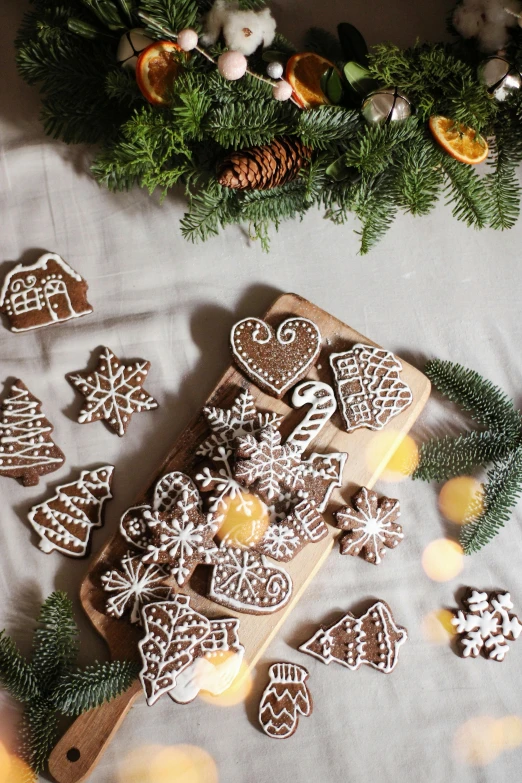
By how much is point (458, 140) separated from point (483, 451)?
636 mm

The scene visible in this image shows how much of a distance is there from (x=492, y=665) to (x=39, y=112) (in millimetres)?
1589

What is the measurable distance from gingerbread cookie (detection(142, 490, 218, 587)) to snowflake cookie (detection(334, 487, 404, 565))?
0.93 feet

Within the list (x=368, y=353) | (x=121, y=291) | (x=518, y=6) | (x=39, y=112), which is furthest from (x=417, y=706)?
(x=39, y=112)

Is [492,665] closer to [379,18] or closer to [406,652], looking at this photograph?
[406,652]

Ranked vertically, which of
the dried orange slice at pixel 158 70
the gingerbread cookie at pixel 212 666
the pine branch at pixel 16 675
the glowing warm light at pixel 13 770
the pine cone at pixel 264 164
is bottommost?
the glowing warm light at pixel 13 770

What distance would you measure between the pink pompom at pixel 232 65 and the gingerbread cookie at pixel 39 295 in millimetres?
560

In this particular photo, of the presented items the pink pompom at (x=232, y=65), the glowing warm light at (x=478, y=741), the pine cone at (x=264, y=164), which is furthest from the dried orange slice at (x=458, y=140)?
the glowing warm light at (x=478, y=741)

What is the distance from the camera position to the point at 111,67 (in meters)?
1.17

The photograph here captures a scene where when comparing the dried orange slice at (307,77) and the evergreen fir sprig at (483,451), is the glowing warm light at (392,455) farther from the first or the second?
the dried orange slice at (307,77)

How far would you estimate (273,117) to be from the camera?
3.66 feet

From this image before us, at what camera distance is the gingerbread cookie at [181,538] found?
3.93 feet

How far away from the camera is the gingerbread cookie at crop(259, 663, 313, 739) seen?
4.21ft

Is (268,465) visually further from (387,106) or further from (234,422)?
(387,106)

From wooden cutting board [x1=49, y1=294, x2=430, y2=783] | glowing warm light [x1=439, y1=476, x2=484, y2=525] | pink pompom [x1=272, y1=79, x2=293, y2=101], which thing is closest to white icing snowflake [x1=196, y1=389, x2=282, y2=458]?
wooden cutting board [x1=49, y1=294, x2=430, y2=783]
